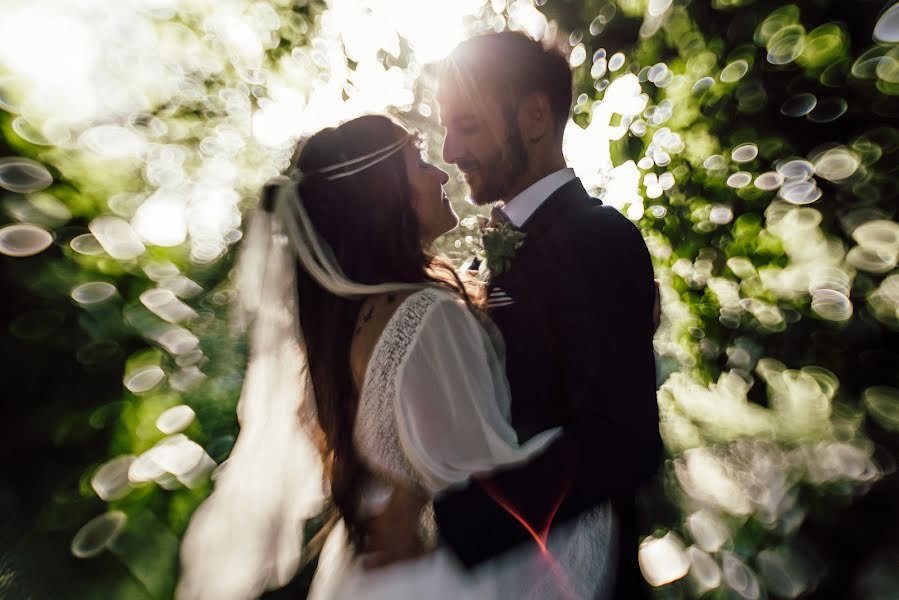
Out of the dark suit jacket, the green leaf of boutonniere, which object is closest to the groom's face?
the green leaf of boutonniere

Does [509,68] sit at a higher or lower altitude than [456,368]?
higher

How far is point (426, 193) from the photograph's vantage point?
2184 mm

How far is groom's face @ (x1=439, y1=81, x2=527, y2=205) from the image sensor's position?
7.33ft

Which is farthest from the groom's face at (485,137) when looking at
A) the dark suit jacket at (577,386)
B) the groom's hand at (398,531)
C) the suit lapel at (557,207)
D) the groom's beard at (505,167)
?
the groom's hand at (398,531)

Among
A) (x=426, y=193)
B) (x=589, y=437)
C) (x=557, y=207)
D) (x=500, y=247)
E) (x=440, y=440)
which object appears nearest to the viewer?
(x=589, y=437)

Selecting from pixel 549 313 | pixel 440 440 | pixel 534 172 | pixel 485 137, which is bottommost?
pixel 440 440

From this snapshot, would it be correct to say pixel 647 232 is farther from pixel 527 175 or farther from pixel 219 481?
pixel 219 481

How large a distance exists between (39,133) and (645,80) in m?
1.83

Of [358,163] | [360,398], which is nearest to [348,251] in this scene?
[358,163]

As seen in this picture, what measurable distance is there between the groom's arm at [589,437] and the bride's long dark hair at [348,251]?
1.69 feet

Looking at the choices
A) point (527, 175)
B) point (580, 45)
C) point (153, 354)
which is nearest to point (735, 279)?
point (527, 175)

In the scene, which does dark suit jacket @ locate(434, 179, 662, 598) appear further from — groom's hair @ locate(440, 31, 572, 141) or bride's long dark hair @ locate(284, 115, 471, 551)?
groom's hair @ locate(440, 31, 572, 141)

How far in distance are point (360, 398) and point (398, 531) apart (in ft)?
1.63

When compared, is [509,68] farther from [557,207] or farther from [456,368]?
[456,368]
